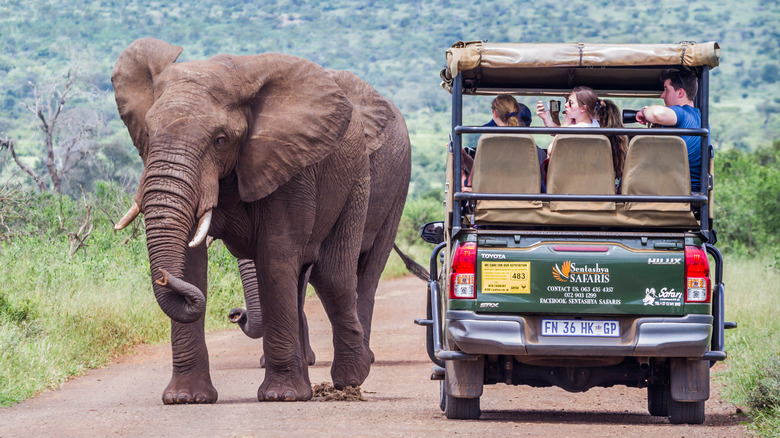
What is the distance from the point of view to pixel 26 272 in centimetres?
1438

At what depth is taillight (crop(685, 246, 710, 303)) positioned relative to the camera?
7664 mm

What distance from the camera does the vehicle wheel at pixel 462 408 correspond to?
8.13 metres

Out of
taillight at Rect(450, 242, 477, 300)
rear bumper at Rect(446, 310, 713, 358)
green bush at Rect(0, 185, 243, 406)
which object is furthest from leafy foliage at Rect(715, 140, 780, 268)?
taillight at Rect(450, 242, 477, 300)

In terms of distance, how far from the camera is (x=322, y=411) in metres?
8.48

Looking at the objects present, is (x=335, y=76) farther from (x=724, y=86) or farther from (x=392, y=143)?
(x=724, y=86)

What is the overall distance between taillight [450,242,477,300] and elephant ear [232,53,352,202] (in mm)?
2155

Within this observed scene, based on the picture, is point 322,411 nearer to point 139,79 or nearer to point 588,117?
point 588,117

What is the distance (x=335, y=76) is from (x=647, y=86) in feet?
12.0

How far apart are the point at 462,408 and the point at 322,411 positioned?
3.16ft

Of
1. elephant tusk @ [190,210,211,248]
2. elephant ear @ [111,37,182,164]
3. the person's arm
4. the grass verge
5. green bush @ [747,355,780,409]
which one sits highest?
elephant ear @ [111,37,182,164]

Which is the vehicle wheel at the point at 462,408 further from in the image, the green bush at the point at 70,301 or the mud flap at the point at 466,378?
the green bush at the point at 70,301

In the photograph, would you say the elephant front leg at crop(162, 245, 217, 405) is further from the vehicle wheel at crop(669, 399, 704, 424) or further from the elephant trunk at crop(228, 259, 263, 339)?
the vehicle wheel at crop(669, 399, 704, 424)

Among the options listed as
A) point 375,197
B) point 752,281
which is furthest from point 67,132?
point 375,197

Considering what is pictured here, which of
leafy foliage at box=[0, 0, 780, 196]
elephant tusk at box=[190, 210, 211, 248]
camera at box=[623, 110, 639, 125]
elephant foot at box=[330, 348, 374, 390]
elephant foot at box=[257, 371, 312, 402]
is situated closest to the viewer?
elephant tusk at box=[190, 210, 211, 248]
